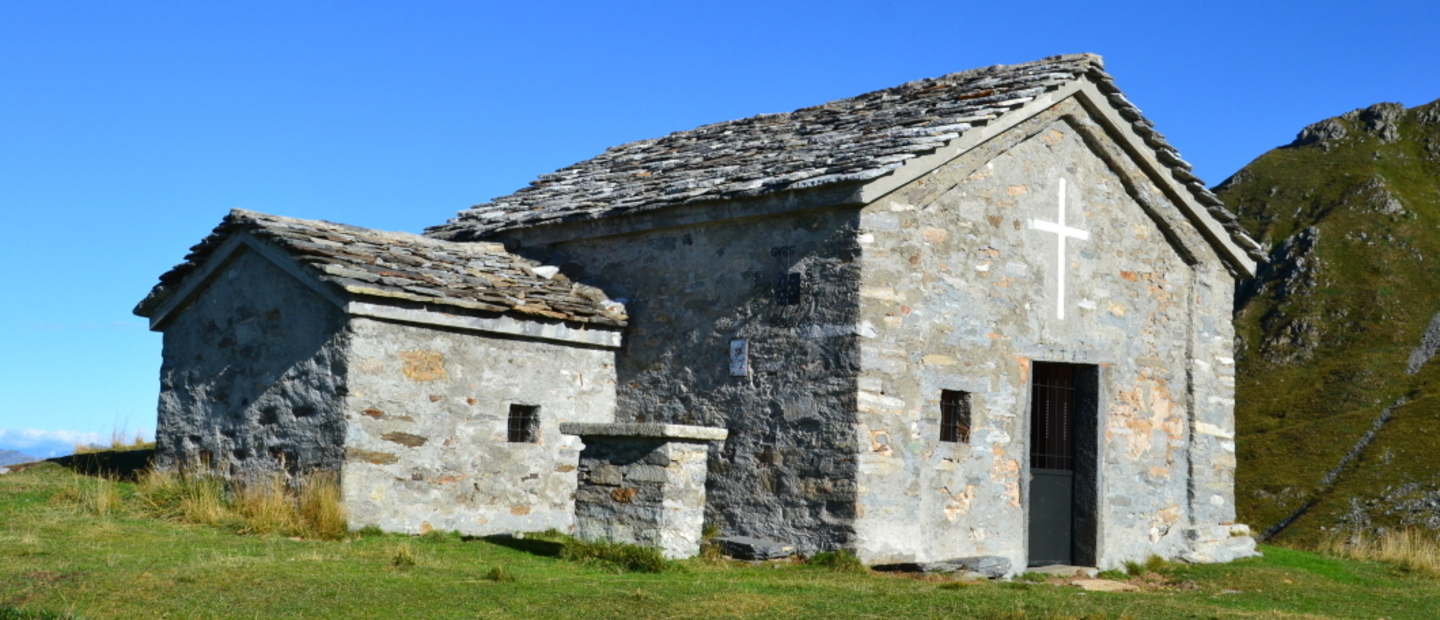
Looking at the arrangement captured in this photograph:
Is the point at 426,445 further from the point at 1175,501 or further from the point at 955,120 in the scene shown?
the point at 1175,501

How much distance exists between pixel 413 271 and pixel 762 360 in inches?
134

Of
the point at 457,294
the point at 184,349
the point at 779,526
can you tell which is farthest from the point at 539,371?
the point at 184,349

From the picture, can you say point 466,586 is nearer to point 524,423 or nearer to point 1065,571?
point 524,423

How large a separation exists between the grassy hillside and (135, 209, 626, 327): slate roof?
91.0 feet

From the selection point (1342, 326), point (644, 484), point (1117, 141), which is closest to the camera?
point (644, 484)

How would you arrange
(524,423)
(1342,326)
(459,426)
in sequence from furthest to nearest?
(1342,326)
(524,423)
(459,426)

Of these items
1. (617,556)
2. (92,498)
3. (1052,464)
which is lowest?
(617,556)

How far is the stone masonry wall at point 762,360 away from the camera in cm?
1084

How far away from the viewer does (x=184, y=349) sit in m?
13.1

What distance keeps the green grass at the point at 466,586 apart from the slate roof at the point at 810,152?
3499mm

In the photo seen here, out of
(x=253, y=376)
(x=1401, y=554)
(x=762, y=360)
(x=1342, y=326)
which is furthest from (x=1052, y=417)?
(x=1342, y=326)

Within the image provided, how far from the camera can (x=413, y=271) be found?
1192cm

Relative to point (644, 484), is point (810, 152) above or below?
above

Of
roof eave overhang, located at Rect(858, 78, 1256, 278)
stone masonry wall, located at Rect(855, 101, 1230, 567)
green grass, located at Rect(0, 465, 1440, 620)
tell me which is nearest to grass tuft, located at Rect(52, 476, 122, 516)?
green grass, located at Rect(0, 465, 1440, 620)
